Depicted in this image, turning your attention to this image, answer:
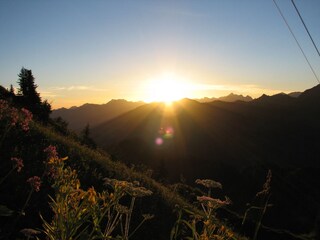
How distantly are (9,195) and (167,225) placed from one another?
4.89 metres

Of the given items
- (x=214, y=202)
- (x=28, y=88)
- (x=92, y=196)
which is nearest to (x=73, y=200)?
(x=92, y=196)

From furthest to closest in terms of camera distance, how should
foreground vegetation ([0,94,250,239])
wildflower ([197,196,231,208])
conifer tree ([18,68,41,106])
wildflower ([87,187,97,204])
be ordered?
1. conifer tree ([18,68,41,106])
2. wildflower ([197,196,231,208])
3. foreground vegetation ([0,94,250,239])
4. wildflower ([87,187,97,204])

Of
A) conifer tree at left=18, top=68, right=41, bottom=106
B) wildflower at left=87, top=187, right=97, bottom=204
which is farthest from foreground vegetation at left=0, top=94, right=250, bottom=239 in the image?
conifer tree at left=18, top=68, right=41, bottom=106

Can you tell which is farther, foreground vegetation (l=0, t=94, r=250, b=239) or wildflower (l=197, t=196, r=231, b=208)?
wildflower (l=197, t=196, r=231, b=208)

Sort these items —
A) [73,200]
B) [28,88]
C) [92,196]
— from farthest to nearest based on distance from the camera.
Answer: [28,88] < [73,200] < [92,196]

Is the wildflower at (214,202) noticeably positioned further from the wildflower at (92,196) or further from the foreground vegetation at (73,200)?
the wildflower at (92,196)

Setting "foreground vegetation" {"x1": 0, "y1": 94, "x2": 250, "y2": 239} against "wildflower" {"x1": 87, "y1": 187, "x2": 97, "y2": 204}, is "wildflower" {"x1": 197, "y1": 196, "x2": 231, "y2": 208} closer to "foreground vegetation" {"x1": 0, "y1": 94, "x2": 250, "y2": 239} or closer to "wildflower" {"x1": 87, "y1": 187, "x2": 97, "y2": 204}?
"foreground vegetation" {"x1": 0, "y1": 94, "x2": 250, "y2": 239}

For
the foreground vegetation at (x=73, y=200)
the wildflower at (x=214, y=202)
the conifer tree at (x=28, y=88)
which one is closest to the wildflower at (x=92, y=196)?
the foreground vegetation at (x=73, y=200)

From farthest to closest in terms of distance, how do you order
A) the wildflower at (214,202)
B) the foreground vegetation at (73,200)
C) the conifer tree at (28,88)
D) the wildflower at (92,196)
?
the conifer tree at (28,88)
the wildflower at (214,202)
the foreground vegetation at (73,200)
the wildflower at (92,196)

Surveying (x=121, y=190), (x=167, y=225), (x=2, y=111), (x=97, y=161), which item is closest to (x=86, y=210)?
(x=121, y=190)

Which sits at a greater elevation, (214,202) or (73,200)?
(73,200)

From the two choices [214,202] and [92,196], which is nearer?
[92,196]

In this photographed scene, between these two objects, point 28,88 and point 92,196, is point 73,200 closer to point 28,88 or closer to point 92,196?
point 92,196

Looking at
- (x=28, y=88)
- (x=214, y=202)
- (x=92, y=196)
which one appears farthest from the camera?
(x=28, y=88)
